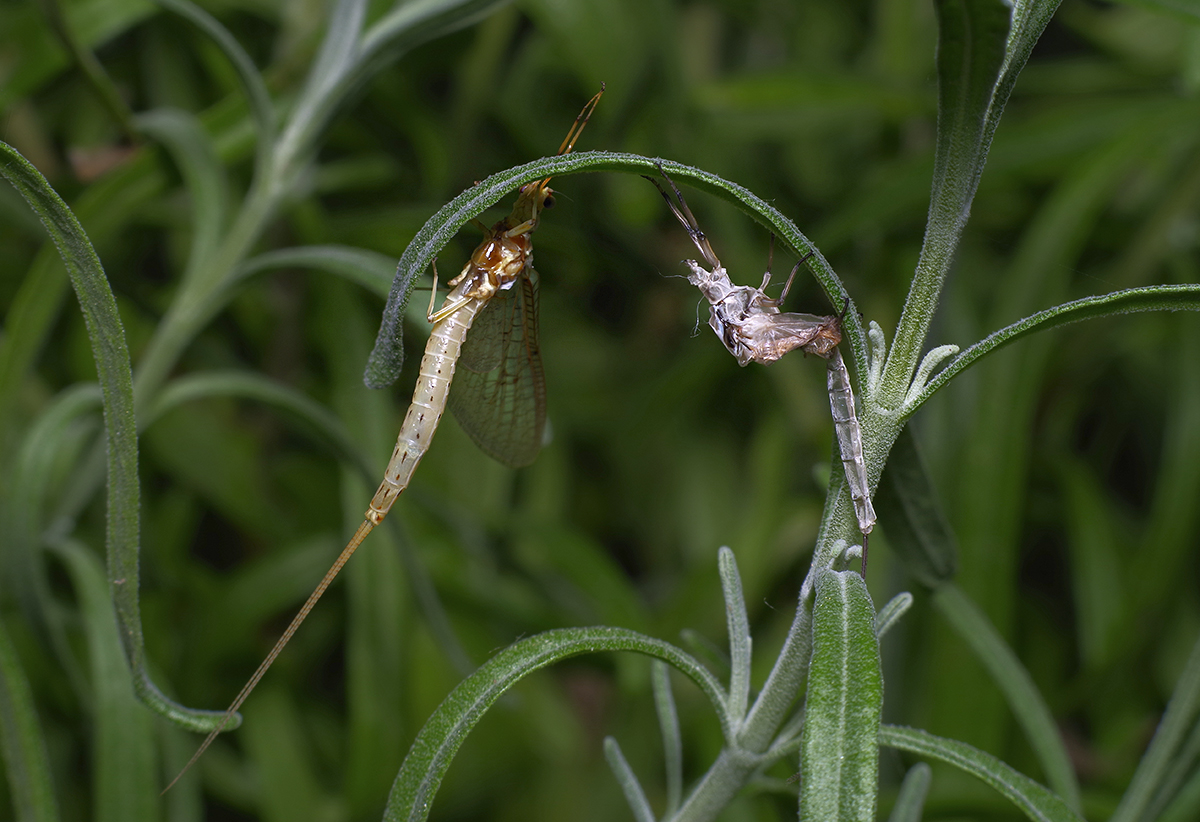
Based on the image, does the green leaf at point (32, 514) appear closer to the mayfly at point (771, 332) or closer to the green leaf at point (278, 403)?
the green leaf at point (278, 403)

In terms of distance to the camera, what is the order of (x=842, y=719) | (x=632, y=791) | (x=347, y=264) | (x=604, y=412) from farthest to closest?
1. (x=604, y=412)
2. (x=347, y=264)
3. (x=632, y=791)
4. (x=842, y=719)

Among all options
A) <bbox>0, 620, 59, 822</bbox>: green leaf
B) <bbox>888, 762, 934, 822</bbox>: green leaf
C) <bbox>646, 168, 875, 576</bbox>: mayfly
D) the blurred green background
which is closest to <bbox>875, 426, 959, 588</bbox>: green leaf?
<bbox>646, 168, 875, 576</bbox>: mayfly

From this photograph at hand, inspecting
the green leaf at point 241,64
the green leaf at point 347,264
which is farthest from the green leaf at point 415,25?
the green leaf at point 347,264

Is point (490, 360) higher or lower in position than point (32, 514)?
higher

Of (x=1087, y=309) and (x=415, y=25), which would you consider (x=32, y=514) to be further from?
(x=1087, y=309)

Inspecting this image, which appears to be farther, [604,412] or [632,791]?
[604,412]

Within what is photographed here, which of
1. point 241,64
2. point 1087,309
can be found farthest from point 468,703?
point 241,64

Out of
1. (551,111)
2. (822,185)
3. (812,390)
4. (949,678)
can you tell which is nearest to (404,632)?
(949,678)
